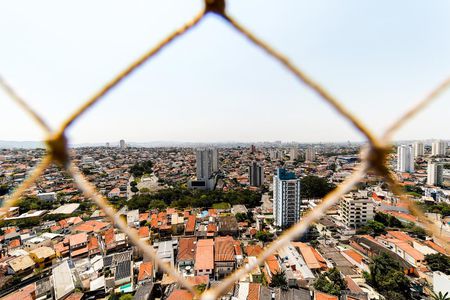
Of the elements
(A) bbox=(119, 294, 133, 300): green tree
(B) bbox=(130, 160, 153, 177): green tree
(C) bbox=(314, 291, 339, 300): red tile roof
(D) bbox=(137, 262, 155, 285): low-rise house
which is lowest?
(A) bbox=(119, 294, 133, 300): green tree

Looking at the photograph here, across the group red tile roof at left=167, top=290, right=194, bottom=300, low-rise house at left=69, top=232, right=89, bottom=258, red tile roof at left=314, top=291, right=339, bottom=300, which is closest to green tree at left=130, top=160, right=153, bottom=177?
low-rise house at left=69, top=232, right=89, bottom=258

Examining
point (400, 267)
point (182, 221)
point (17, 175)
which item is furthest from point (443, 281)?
point (17, 175)

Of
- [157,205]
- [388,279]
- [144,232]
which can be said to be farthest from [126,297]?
[157,205]

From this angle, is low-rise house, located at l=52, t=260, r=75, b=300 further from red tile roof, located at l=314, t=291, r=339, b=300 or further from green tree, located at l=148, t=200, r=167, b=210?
green tree, located at l=148, t=200, r=167, b=210

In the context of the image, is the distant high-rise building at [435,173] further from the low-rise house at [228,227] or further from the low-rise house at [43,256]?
the low-rise house at [43,256]

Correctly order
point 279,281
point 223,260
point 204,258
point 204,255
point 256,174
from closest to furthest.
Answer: point 279,281 < point 223,260 < point 204,258 < point 204,255 < point 256,174

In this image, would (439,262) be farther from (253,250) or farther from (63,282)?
(63,282)

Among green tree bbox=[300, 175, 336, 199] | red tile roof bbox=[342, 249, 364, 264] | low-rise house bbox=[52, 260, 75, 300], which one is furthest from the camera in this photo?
green tree bbox=[300, 175, 336, 199]
